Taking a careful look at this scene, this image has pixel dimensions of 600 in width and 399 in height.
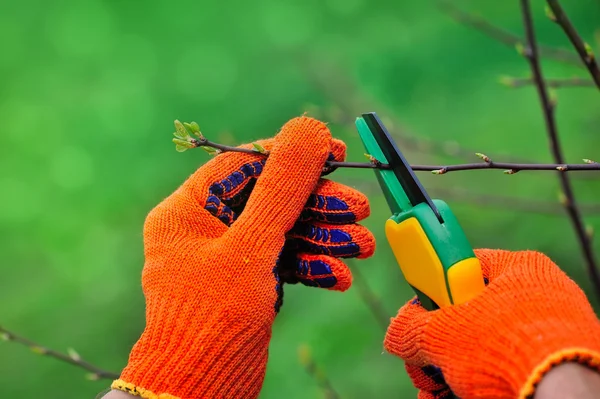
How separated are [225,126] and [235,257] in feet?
3.08

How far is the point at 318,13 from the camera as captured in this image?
59.9 inches

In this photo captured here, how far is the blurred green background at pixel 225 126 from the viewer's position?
1.35 meters

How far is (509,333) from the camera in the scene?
1.45 feet

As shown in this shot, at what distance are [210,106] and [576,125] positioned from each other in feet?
2.93

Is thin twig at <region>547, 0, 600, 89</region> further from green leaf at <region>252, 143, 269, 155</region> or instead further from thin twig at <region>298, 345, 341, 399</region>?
thin twig at <region>298, 345, 341, 399</region>

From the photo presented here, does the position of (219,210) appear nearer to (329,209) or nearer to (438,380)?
(329,209)

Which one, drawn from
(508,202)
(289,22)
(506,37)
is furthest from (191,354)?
(289,22)

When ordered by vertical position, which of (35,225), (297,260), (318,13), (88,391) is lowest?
(88,391)

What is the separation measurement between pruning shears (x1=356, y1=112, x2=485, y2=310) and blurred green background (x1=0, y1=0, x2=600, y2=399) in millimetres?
709

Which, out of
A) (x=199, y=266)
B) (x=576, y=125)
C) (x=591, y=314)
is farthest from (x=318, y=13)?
(x=591, y=314)

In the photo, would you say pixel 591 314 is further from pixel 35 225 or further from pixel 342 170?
pixel 35 225

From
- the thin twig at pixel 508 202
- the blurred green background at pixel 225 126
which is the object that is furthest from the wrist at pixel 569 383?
the blurred green background at pixel 225 126

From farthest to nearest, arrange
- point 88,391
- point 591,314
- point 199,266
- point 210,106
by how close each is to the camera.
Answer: point 210,106
point 88,391
point 199,266
point 591,314

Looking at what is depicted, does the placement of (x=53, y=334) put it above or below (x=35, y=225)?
below
